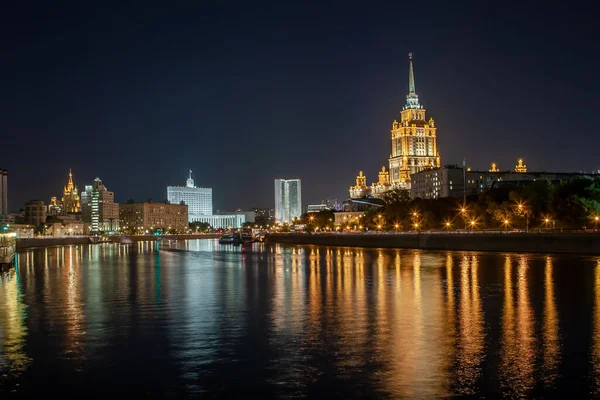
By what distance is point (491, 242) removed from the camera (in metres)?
69.8

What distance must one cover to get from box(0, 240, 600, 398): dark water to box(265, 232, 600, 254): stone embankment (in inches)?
1036

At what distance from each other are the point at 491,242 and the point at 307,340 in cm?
5553

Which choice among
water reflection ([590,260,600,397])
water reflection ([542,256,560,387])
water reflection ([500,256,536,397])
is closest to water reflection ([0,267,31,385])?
water reflection ([500,256,536,397])

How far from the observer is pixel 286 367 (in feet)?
48.4

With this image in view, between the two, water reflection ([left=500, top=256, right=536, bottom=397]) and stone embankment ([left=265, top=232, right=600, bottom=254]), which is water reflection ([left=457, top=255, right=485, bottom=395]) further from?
stone embankment ([left=265, top=232, right=600, bottom=254])

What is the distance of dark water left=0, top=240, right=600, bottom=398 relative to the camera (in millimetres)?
13219

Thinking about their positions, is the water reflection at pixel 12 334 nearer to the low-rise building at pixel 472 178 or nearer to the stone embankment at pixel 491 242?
the stone embankment at pixel 491 242

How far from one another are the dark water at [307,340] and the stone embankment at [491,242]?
26.3 metres

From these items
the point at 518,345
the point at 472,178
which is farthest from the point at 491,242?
the point at 472,178

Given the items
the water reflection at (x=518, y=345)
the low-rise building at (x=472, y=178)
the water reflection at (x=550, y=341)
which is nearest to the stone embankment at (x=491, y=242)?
the water reflection at (x=550, y=341)

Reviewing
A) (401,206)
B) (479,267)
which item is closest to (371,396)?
(479,267)

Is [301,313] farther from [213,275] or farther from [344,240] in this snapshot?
[344,240]

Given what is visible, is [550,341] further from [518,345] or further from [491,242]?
[491,242]

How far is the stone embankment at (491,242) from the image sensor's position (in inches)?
2277
